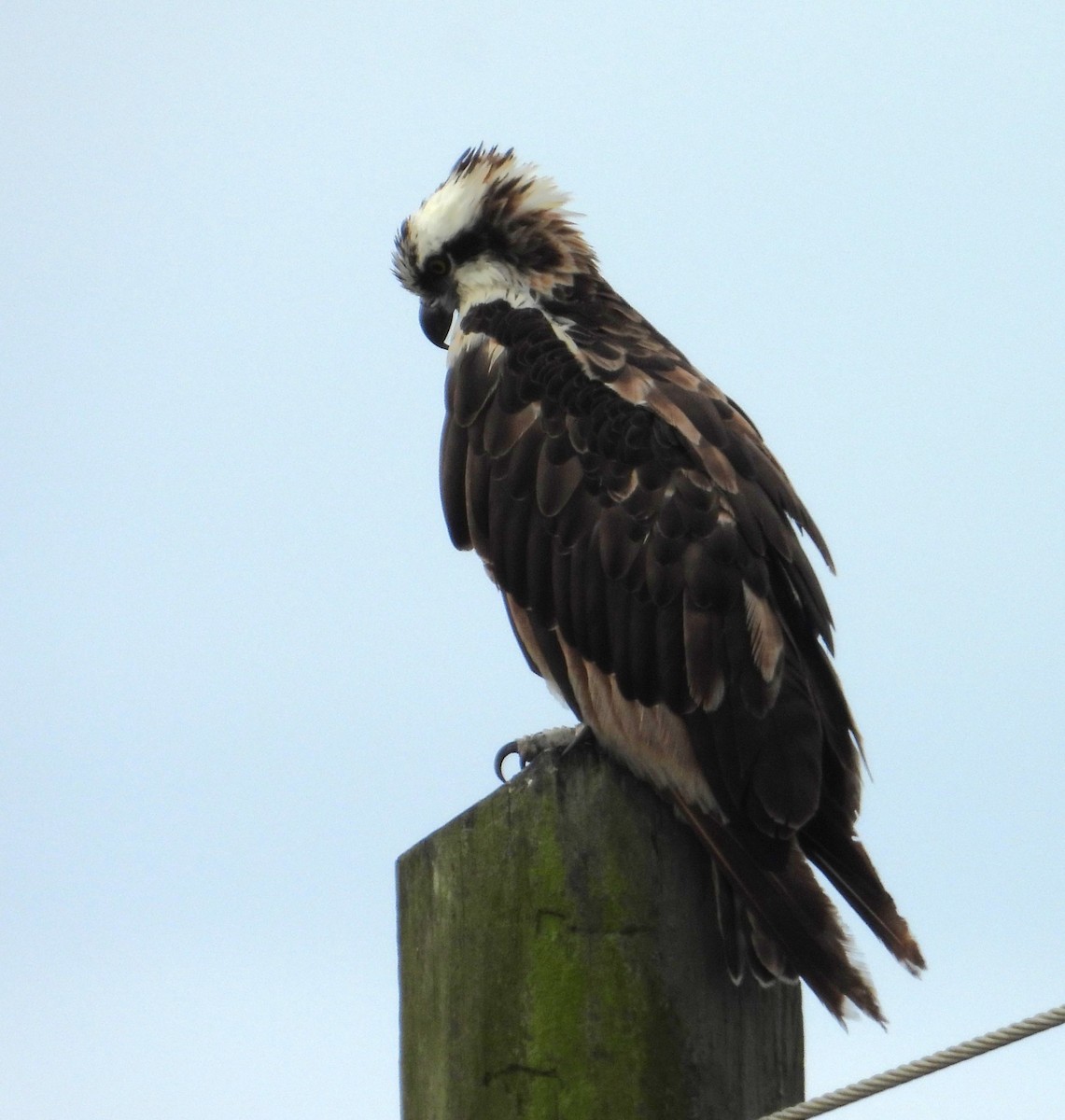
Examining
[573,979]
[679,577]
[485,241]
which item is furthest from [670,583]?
[485,241]

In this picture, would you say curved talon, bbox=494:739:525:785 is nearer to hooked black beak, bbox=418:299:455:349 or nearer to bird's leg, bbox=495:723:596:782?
bird's leg, bbox=495:723:596:782

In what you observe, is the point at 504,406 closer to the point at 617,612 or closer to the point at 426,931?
the point at 617,612

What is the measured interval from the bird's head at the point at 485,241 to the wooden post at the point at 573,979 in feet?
9.49

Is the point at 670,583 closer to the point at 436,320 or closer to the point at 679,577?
the point at 679,577

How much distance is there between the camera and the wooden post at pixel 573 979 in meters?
2.96

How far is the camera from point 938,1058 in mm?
2564

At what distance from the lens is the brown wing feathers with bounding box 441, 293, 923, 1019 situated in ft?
12.0

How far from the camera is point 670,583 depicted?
4.40 meters

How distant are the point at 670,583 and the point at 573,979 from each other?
5.22ft

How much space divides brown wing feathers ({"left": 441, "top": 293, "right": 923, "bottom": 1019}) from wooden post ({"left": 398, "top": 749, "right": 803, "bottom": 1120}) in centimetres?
20

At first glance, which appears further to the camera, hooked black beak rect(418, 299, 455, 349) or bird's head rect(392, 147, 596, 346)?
hooked black beak rect(418, 299, 455, 349)

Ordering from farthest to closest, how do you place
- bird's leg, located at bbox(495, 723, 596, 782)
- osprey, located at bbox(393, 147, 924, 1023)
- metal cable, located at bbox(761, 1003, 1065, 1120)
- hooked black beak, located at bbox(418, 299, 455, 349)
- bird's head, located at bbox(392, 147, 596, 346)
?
1. hooked black beak, located at bbox(418, 299, 455, 349)
2. bird's head, located at bbox(392, 147, 596, 346)
3. bird's leg, located at bbox(495, 723, 596, 782)
4. osprey, located at bbox(393, 147, 924, 1023)
5. metal cable, located at bbox(761, 1003, 1065, 1120)

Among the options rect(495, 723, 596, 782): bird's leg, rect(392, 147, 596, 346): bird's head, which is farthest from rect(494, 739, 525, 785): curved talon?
rect(392, 147, 596, 346): bird's head

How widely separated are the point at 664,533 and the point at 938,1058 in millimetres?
2099
